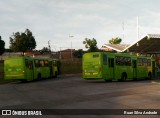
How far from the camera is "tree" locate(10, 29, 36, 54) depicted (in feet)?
273

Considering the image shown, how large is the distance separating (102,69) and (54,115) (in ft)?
56.2

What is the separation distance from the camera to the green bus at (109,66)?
92.8 ft

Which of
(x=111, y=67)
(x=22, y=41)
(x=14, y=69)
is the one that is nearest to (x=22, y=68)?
(x=14, y=69)

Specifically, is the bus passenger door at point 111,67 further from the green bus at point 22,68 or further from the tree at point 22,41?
the tree at point 22,41

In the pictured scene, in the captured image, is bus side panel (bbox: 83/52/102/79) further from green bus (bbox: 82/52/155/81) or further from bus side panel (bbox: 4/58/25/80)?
bus side panel (bbox: 4/58/25/80)

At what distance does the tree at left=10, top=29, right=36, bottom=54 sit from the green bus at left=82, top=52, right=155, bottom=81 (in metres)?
53.7

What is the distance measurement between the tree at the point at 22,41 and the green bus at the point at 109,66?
53.7m

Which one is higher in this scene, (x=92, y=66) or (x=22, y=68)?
(x=92, y=66)

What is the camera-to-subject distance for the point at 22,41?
274 feet

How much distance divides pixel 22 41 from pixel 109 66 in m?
57.4

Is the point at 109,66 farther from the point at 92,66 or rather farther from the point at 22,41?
the point at 22,41

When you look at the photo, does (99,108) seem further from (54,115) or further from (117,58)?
(117,58)

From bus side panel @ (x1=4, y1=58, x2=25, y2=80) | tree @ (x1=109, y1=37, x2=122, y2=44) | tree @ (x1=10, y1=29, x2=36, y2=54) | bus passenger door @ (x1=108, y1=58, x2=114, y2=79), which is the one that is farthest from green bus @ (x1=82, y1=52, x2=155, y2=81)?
tree @ (x1=109, y1=37, x2=122, y2=44)

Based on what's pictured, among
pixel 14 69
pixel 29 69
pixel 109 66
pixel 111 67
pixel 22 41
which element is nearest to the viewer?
pixel 109 66
